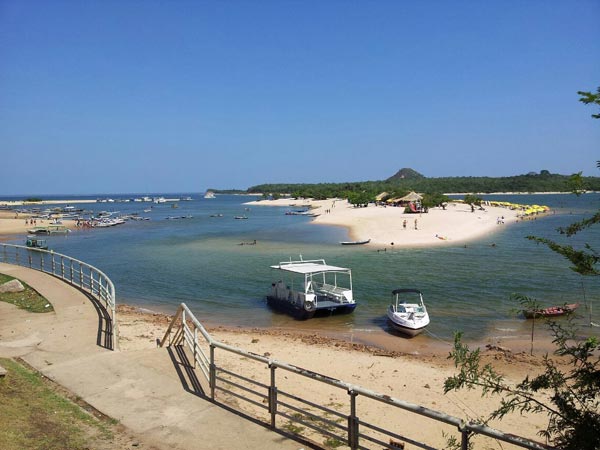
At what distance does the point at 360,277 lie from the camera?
32.2 m

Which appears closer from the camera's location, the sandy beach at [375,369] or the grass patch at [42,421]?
the grass patch at [42,421]

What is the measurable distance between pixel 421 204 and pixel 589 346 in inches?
3237

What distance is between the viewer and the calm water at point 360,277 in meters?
22.5

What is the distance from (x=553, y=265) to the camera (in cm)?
3609

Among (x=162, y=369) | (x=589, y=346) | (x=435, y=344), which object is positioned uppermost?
(x=589, y=346)

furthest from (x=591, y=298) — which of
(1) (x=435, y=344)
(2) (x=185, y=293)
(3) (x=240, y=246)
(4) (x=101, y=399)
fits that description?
(3) (x=240, y=246)

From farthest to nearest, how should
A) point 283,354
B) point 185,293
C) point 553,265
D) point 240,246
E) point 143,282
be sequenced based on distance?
point 240,246, point 553,265, point 143,282, point 185,293, point 283,354

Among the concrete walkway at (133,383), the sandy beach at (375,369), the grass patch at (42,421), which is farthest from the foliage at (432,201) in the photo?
→ the grass patch at (42,421)

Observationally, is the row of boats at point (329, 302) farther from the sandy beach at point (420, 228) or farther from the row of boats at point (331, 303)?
the sandy beach at point (420, 228)

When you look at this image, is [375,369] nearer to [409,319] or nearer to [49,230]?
[409,319]

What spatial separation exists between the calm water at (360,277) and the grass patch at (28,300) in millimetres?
7550

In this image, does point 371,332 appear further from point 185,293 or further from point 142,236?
point 142,236

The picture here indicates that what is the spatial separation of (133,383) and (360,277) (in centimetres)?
2445

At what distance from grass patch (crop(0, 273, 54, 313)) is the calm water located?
24.8 feet
